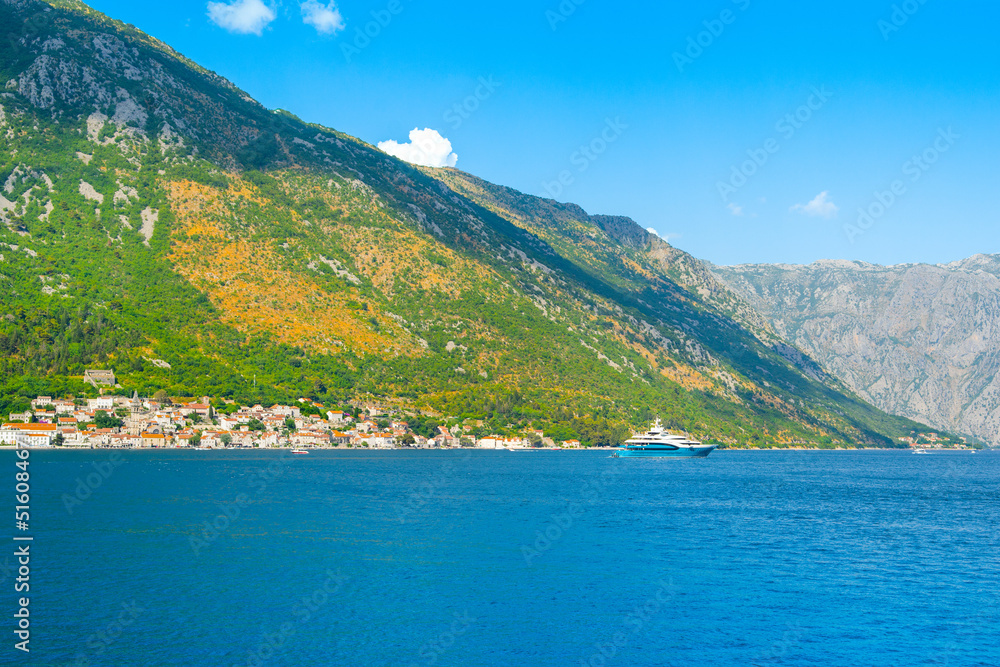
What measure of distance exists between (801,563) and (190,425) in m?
153

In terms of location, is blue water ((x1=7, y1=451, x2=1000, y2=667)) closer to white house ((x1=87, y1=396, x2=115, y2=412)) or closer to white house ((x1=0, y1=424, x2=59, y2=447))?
white house ((x1=0, y1=424, x2=59, y2=447))

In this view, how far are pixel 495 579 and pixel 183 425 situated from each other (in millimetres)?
145372

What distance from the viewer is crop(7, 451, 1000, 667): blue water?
1356 inches

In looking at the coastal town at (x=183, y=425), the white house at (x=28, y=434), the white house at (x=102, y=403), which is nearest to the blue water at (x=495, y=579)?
the white house at (x=28, y=434)

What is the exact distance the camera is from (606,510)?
265 feet

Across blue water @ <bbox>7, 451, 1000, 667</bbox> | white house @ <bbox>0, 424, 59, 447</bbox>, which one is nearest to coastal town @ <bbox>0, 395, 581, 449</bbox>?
white house @ <bbox>0, 424, 59, 447</bbox>

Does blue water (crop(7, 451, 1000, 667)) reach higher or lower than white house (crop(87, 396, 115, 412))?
higher

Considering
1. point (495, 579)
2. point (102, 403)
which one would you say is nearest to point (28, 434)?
point (102, 403)

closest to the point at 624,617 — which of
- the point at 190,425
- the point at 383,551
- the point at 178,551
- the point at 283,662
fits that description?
the point at 283,662

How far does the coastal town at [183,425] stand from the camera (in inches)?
6122

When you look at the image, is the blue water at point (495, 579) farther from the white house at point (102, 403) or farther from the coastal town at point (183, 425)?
the white house at point (102, 403)

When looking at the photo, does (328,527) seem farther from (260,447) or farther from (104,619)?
(260,447)

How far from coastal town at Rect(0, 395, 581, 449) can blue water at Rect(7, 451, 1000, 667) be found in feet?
234

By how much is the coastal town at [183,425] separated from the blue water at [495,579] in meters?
71.3
